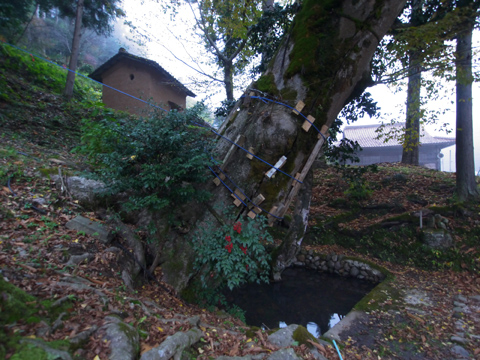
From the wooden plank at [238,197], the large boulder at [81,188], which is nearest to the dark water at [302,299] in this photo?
the wooden plank at [238,197]

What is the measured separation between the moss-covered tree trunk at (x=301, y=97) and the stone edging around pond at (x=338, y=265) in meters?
3.27

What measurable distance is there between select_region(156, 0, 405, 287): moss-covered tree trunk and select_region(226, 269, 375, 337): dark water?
1980 millimetres

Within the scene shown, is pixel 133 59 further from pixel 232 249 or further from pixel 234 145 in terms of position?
pixel 232 249

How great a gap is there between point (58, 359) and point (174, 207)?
211 centimetres

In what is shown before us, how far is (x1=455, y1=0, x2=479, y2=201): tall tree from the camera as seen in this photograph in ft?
22.2

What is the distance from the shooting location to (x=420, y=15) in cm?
636

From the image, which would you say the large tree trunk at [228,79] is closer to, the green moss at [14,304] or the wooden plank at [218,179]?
the wooden plank at [218,179]

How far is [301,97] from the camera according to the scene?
415 cm

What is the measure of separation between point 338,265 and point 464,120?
5174 mm

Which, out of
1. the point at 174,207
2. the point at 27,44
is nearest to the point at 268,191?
the point at 174,207

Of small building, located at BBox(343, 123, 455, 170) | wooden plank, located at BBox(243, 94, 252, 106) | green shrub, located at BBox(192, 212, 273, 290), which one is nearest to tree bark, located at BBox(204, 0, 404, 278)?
wooden plank, located at BBox(243, 94, 252, 106)

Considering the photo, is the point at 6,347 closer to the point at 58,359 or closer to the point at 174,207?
the point at 58,359

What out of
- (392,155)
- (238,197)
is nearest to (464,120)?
(238,197)

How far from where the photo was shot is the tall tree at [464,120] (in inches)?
266
